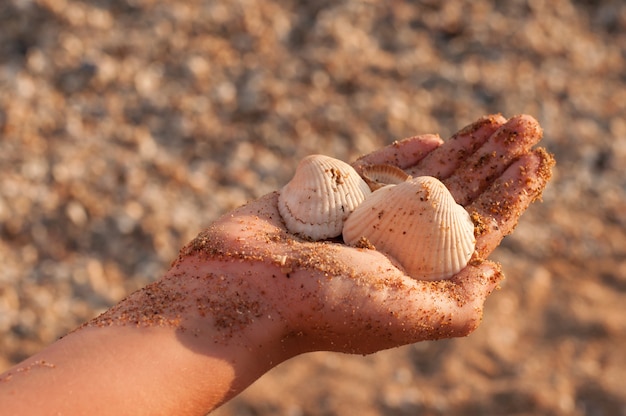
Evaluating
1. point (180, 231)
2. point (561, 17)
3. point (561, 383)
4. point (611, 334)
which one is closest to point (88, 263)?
point (180, 231)

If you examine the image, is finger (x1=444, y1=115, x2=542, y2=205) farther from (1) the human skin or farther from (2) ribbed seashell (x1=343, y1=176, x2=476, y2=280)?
(1) the human skin

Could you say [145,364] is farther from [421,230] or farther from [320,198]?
[421,230]

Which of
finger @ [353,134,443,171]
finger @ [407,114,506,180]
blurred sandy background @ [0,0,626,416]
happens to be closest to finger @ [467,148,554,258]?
finger @ [407,114,506,180]

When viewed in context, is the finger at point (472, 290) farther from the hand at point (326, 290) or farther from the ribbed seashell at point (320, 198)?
the ribbed seashell at point (320, 198)

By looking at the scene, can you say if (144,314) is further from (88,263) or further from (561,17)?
(561,17)

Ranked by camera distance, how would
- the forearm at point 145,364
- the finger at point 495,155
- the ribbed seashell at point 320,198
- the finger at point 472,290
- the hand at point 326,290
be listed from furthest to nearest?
the finger at point 495,155, the ribbed seashell at point 320,198, the finger at point 472,290, the hand at point 326,290, the forearm at point 145,364

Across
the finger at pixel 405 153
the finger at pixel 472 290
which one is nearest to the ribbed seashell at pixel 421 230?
the finger at pixel 472 290

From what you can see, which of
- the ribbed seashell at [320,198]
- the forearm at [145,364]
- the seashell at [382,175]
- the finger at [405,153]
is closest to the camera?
the forearm at [145,364]
